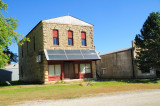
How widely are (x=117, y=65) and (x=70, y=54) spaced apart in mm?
9470

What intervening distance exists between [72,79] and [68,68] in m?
1.65

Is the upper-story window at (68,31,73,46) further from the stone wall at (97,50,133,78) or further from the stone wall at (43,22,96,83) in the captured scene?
the stone wall at (97,50,133,78)

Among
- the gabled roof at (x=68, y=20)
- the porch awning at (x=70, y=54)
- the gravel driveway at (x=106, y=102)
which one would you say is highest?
the gabled roof at (x=68, y=20)

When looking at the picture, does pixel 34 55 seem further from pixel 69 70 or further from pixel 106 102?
pixel 106 102

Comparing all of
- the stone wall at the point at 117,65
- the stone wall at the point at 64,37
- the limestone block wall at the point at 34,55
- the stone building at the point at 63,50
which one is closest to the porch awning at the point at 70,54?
the stone building at the point at 63,50

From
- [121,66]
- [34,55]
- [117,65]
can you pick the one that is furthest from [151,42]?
[34,55]

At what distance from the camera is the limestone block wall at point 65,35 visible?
2217cm

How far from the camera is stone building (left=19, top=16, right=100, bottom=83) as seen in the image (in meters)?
21.8

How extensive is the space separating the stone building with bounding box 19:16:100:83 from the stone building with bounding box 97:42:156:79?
17.2ft

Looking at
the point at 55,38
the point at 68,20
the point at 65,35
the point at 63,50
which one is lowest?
the point at 63,50

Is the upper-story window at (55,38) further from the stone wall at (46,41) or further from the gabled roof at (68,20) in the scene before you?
the gabled roof at (68,20)

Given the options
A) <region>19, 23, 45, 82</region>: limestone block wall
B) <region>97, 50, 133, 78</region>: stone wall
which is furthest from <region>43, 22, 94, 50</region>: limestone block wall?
<region>97, 50, 133, 78</region>: stone wall

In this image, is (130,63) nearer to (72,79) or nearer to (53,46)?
(72,79)

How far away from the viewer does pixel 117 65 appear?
91.7 feet
